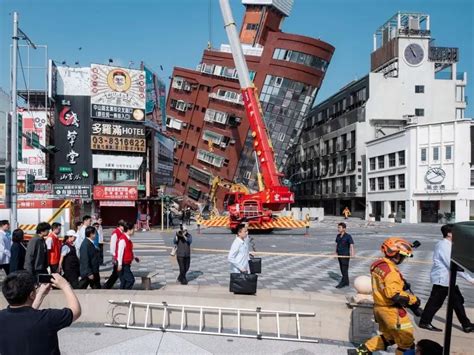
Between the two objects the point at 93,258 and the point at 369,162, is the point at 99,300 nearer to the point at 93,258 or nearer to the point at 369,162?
the point at 93,258

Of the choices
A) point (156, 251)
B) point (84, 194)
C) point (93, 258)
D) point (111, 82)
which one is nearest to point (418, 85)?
point (111, 82)

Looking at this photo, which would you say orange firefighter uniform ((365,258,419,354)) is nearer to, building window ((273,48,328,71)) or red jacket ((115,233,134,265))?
red jacket ((115,233,134,265))

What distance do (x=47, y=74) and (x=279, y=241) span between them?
Answer: 2238cm

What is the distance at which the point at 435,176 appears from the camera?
146 ft

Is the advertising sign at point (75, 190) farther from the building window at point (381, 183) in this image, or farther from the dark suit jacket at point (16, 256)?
the building window at point (381, 183)

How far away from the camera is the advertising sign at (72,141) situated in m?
33.0

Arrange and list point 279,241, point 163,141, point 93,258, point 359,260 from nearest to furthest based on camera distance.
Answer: point 93,258, point 359,260, point 279,241, point 163,141

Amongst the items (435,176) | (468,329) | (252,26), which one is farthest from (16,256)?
(252,26)

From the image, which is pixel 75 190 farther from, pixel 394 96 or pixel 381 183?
pixel 394 96

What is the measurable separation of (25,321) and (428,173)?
47811 millimetres

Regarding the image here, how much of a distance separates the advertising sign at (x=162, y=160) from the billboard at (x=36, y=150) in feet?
30.3

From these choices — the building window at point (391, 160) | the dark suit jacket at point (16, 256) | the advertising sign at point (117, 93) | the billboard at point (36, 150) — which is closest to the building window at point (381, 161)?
the building window at point (391, 160)

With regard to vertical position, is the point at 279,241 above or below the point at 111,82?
below

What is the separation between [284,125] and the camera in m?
50.9
